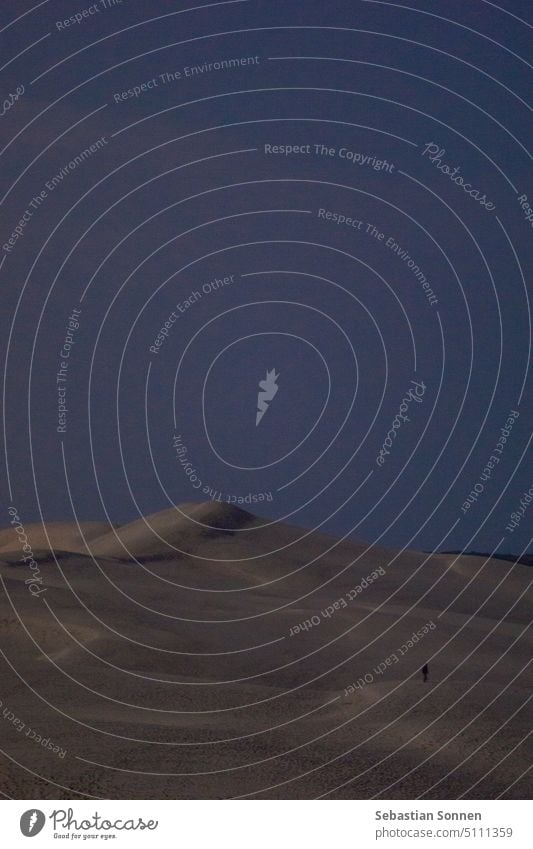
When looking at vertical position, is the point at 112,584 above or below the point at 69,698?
above

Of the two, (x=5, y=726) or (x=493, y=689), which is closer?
(x=5, y=726)

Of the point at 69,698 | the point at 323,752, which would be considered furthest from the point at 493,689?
the point at 69,698

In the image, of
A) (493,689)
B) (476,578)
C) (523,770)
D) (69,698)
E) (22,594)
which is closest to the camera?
(523,770)
